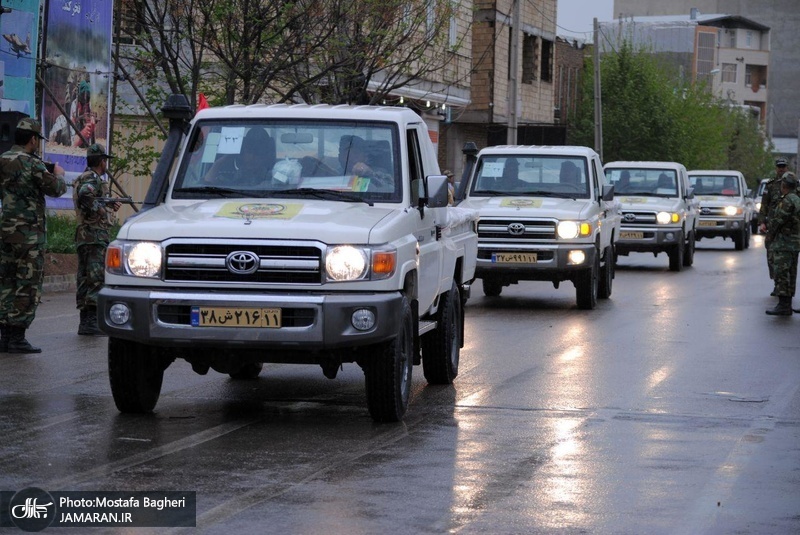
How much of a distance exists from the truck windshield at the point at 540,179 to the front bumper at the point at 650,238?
853 cm

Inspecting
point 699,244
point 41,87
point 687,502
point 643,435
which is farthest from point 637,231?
point 687,502

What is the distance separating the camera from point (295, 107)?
1041 centimetres

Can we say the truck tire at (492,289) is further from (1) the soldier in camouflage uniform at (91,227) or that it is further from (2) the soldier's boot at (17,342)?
(2) the soldier's boot at (17,342)

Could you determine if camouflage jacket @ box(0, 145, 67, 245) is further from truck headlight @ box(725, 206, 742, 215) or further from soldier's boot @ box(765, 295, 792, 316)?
truck headlight @ box(725, 206, 742, 215)

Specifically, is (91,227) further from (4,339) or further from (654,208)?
(654,208)

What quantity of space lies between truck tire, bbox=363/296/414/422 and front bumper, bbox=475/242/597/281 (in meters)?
9.37

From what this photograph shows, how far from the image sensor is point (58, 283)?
2039 cm

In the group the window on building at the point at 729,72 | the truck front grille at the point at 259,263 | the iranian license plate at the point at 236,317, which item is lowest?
the iranian license plate at the point at 236,317

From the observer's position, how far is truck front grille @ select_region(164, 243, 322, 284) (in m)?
8.78

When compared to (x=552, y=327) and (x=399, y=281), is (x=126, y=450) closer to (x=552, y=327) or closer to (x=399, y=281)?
(x=399, y=281)

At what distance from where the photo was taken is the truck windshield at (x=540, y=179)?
1966 centimetres

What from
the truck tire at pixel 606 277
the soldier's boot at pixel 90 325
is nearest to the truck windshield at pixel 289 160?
the soldier's boot at pixel 90 325

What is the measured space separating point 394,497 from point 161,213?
3044 mm

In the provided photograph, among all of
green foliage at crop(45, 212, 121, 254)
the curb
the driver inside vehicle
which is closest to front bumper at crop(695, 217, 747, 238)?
green foliage at crop(45, 212, 121, 254)
